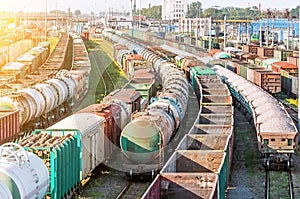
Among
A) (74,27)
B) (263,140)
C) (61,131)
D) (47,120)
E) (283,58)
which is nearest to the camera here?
(61,131)

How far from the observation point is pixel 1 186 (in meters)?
12.6

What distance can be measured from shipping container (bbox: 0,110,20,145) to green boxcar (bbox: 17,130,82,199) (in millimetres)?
3201

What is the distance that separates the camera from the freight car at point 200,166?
51.3 ft

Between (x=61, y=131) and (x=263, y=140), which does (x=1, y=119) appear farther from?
(x=263, y=140)

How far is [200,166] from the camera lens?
1889 cm

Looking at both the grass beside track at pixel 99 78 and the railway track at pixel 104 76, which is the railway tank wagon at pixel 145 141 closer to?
the grass beside track at pixel 99 78

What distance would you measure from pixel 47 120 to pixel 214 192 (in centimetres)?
1920

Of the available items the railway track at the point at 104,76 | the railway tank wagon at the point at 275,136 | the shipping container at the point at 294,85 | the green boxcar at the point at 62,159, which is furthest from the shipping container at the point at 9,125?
the shipping container at the point at 294,85

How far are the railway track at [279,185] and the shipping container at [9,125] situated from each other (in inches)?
394

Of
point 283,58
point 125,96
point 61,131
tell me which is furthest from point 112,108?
point 283,58

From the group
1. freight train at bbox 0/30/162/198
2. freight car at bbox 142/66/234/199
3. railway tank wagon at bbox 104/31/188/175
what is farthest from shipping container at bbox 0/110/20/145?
freight car at bbox 142/66/234/199

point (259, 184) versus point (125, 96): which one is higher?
point (125, 96)

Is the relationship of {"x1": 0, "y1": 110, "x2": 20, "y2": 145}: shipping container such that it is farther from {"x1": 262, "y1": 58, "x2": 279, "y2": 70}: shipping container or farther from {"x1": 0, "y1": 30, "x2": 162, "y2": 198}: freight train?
{"x1": 262, "y1": 58, "x2": 279, "y2": 70}: shipping container

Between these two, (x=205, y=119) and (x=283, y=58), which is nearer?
(x=205, y=119)
